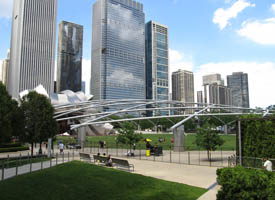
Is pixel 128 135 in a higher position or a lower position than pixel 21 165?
higher

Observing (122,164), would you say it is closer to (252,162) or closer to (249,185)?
(252,162)

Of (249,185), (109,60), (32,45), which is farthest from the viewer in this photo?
(109,60)

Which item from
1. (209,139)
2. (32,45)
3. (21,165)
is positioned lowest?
(21,165)

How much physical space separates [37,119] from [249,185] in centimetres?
1973

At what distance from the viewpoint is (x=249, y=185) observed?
23.0 ft

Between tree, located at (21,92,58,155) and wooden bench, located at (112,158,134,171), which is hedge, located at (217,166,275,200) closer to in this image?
wooden bench, located at (112,158,134,171)

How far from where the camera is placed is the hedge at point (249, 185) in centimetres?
698

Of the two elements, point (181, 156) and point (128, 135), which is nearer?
point (181, 156)

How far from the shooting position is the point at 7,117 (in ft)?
59.5

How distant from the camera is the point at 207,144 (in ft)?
69.6

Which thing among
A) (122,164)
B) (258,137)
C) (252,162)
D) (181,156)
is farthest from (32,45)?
(252,162)

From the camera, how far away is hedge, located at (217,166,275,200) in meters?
6.98

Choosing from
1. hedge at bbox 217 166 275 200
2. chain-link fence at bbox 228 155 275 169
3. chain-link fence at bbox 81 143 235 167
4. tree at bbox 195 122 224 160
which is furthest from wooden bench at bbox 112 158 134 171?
tree at bbox 195 122 224 160

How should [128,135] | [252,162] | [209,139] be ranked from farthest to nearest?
[128,135] → [209,139] → [252,162]
